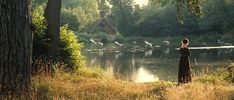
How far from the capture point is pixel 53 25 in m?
14.6

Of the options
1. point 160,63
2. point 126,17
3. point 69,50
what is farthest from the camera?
point 126,17

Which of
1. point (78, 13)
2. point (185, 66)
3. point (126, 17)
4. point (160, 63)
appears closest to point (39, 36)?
point (185, 66)

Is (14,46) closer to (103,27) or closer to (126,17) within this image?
(126,17)

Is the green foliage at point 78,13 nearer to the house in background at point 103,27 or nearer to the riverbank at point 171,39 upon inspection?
the house in background at point 103,27

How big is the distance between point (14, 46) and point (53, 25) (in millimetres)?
5971

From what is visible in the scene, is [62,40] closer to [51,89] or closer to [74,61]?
[74,61]

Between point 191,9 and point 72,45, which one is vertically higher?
point 191,9

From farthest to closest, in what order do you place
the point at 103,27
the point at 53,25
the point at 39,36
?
the point at 103,27 < the point at 53,25 < the point at 39,36

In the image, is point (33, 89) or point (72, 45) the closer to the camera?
point (33, 89)

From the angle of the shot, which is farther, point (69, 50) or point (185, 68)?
point (69, 50)

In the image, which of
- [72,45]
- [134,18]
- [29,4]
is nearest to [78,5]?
[134,18]

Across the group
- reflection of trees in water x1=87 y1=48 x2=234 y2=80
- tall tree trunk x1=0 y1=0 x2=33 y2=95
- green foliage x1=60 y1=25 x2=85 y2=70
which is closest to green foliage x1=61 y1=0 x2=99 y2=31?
reflection of trees in water x1=87 y1=48 x2=234 y2=80

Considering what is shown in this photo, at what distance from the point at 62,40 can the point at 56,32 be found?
55 cm

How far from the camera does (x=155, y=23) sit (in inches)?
2953
